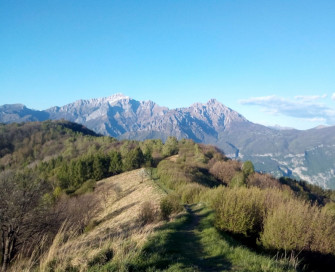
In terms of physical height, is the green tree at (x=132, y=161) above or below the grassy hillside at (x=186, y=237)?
below

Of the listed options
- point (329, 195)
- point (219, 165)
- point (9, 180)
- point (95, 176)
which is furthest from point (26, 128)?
point (329, 195)

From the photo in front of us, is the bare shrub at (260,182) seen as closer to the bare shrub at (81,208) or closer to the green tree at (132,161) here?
the green tree at (132,161)

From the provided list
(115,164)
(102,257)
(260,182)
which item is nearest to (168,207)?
(102,257)

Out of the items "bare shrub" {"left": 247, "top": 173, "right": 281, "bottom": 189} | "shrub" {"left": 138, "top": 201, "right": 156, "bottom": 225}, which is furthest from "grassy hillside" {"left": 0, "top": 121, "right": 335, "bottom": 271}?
"bare shrub" {"left": 247, "top": 173, "right": 281, "bottom": 189}

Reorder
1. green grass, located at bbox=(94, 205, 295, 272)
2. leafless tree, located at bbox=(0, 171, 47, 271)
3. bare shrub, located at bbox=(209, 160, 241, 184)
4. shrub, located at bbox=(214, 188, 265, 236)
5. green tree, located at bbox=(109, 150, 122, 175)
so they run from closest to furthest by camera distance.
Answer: green grass, located at bbox=(94, 205, 295, 272), shrub, located at bbox=(214, 188, 265, 236), leafless tree, located at bbox=(0, 171, 47, 271), bare shrub, located at bbox=(209, 160, 241, 184), green tree, located at bbox=(109, 150, 122, 175)

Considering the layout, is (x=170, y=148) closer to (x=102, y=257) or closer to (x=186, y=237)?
(x=186, y=237)

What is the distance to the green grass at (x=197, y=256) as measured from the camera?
7113mm

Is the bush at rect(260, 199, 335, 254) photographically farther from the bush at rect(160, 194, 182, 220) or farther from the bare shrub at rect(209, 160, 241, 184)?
the bare shrub at rect(209, 160, 241, 184)

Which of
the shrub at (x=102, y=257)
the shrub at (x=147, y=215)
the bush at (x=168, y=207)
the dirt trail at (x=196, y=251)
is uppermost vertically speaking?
the shrub at (x=102, y=257)

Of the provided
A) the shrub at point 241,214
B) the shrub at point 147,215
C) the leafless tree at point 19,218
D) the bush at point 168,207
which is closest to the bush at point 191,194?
the bush at point 168,207

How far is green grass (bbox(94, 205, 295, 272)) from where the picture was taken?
7.11 m

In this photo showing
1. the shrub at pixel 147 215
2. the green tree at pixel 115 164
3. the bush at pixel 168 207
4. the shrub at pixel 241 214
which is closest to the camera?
the shrub at pixel 241 214

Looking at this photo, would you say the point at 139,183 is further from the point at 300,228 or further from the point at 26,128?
the point at 26,128

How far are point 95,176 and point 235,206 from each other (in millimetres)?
50746
